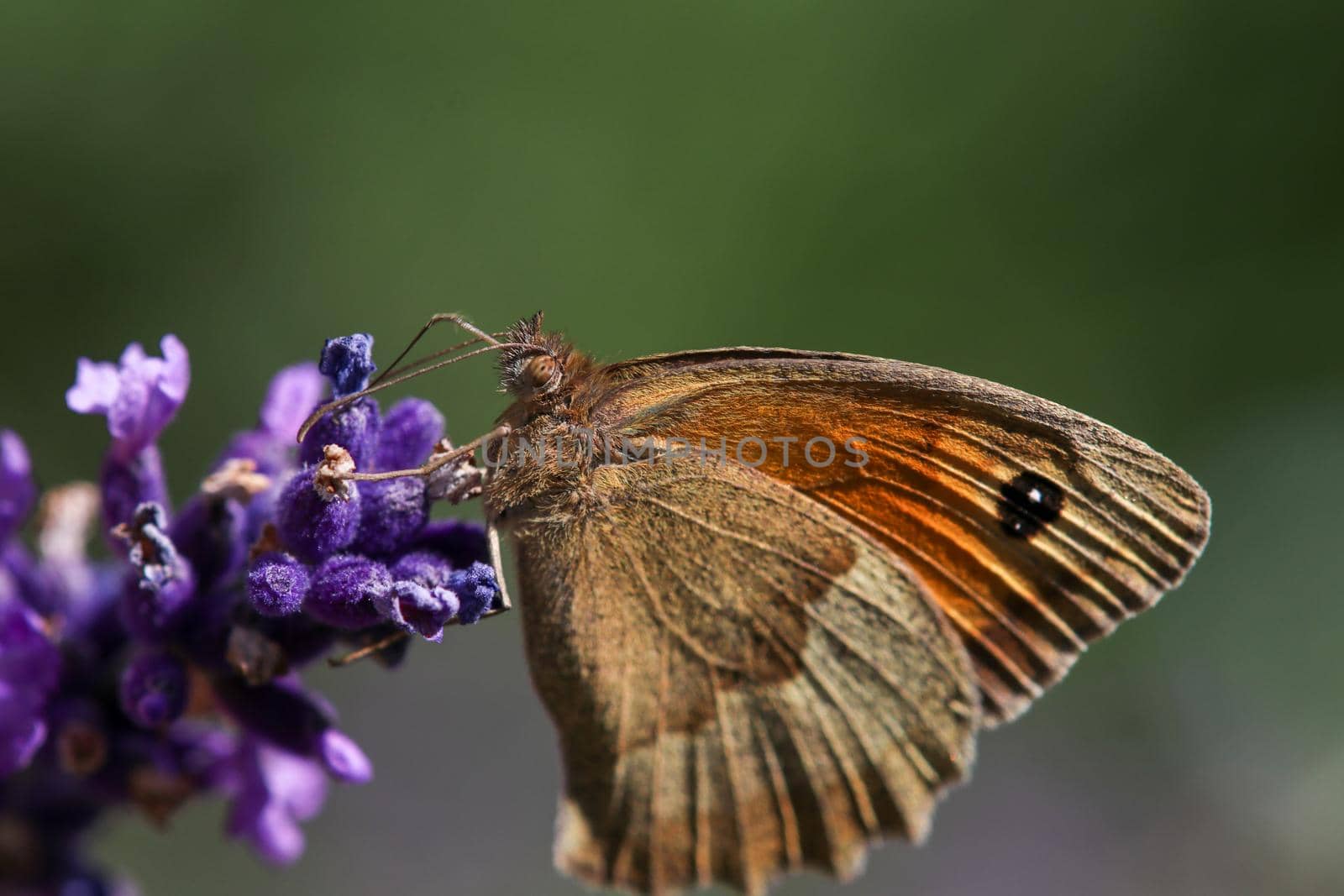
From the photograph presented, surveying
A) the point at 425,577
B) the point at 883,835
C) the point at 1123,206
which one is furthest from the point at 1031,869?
the point at 425,577

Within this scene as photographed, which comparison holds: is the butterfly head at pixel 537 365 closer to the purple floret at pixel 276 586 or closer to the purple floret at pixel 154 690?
the purple floret at pixel 276 586

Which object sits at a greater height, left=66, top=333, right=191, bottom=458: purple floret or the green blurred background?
the green blurred background

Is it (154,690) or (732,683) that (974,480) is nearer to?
(732,683)

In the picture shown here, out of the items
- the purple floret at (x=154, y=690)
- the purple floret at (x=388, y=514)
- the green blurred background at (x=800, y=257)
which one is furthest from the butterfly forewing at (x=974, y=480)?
the green blurred background at (x=800, y=257)

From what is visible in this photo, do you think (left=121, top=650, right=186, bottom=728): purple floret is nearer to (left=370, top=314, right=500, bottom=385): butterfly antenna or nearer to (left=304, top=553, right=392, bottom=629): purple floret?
(left=304, top=553, right=392, bottom=629): purple floret

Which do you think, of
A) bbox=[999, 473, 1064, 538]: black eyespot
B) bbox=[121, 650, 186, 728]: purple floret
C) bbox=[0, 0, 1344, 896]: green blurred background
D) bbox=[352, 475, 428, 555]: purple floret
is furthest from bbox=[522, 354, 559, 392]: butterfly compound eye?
bbox=[0, 0, 1344, 896]: green blurred background

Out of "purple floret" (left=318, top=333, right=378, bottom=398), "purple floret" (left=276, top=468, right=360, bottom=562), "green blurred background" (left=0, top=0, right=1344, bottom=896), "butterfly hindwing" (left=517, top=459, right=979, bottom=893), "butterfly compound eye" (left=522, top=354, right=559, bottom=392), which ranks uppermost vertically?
"green blurred background" (left=0, top=0, right=1344, bottom=896)

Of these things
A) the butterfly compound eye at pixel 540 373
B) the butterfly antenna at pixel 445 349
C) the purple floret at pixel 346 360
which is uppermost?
the butterfly antenna at pixel 445 349

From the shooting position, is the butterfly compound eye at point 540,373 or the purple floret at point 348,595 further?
the butterfly compound eye at point 540,373
